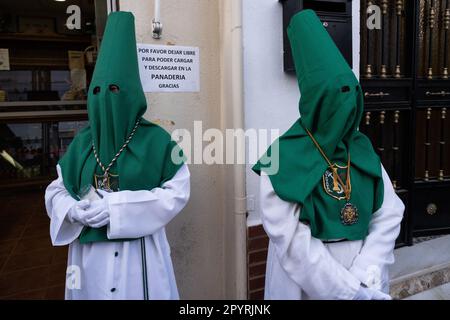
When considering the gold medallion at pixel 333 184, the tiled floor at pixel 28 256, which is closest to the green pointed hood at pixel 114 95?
the gold medallion at pixel 333 184

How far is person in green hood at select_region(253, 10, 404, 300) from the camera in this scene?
1.54m

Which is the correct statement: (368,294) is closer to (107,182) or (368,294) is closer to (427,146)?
(107,182)

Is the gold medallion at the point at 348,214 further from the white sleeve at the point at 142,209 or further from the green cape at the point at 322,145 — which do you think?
the white sleeve at the point at 142,209

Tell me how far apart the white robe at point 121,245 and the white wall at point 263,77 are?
827mm

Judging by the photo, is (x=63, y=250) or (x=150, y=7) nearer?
(x=150, y=7)

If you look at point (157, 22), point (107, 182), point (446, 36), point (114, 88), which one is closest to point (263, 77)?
point (157, 22)

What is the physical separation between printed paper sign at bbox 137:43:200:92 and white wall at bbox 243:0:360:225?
1.21ft

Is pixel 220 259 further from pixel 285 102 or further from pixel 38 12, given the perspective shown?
pixel 38 12

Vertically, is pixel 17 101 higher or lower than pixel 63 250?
higher

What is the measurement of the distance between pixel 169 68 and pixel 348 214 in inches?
58.2

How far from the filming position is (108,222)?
1689 millimetres

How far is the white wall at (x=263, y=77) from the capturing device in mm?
2449
